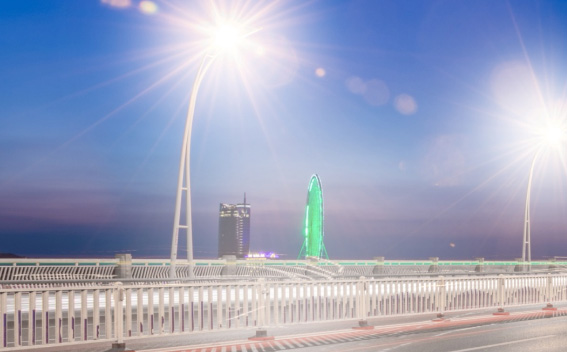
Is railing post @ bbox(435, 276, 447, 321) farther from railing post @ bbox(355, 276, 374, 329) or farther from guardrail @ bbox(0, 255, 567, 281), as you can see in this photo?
guardrail @ bbox(0, 255, 567, 281)

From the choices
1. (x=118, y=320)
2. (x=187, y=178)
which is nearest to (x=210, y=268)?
(x=187, y=178)

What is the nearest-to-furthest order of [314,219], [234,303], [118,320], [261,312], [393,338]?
[118,320] → [261,312] → [393,338] → [234,303] → [314,219]

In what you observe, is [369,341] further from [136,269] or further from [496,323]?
[136,269]

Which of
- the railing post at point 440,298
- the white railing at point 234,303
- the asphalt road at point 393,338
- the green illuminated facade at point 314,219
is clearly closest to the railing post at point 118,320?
the white railing at point 234,303

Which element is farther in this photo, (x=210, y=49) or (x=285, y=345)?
(x=210, y=49)

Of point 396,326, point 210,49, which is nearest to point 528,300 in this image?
point 396,326

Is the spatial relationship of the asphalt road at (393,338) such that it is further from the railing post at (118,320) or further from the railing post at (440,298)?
the railing post at (118,320)

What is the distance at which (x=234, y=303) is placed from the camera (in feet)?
50.5

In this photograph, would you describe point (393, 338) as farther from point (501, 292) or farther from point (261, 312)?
point (501, 292)

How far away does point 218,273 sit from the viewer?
4038cm

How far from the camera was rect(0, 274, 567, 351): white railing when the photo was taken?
1108 centimetres

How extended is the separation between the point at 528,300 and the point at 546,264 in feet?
155

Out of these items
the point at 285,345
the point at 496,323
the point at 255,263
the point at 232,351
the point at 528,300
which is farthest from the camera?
the point at 255,263

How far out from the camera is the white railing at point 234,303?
36.3ft
